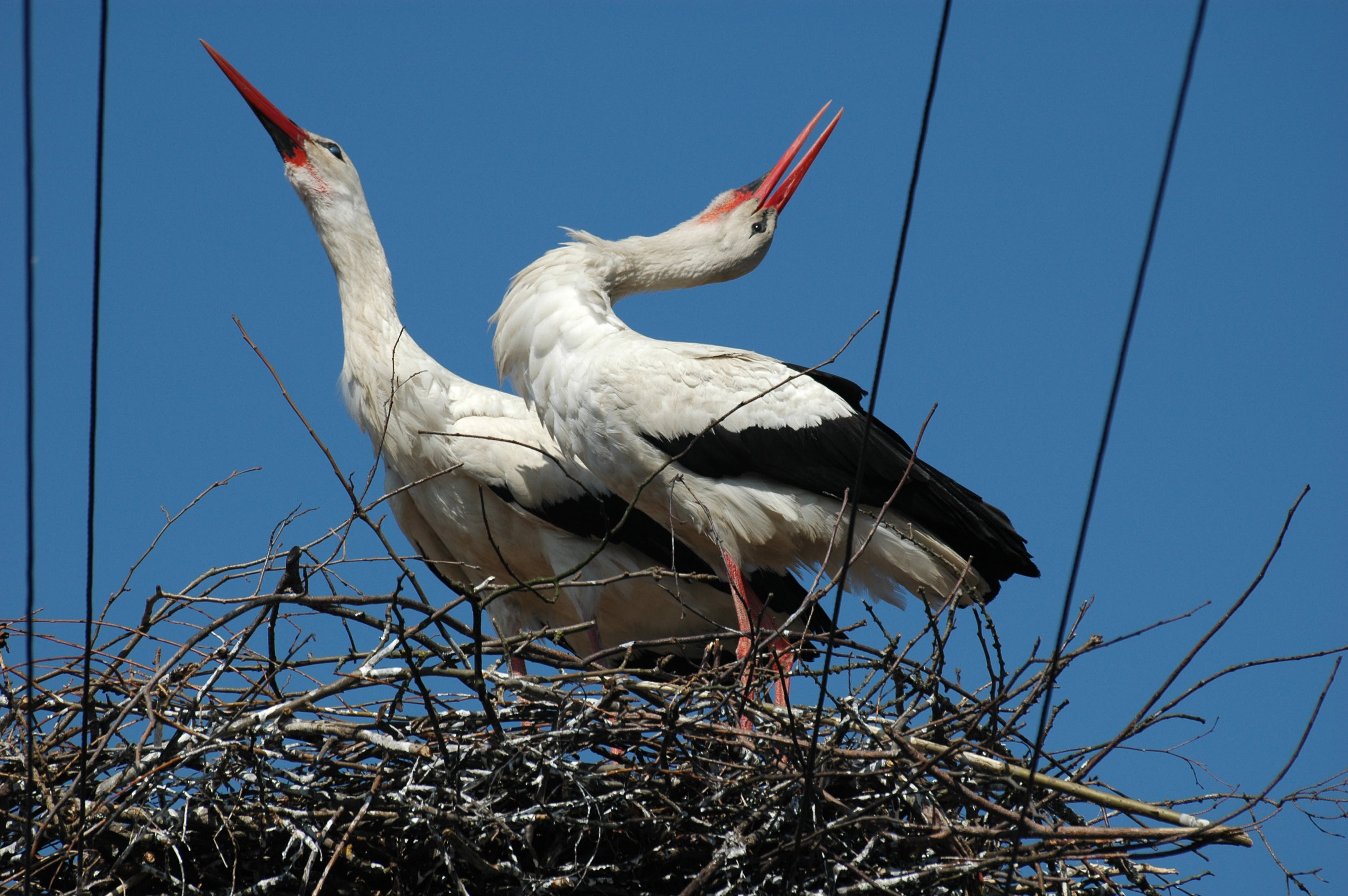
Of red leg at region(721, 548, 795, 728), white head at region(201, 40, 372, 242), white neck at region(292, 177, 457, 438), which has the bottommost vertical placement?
red leg at region(721, 548, 795, 728)

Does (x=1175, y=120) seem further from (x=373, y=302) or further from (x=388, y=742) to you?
(x=373, y=302)

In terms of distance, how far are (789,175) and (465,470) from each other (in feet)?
6.41

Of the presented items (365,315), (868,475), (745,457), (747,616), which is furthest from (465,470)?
(868,475)

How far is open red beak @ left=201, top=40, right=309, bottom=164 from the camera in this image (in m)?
6.13

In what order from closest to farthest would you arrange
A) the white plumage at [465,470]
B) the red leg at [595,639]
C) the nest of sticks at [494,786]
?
the nest of sticks at [494,786]
the white plumage at [465,470]
the red leg at [595,639]

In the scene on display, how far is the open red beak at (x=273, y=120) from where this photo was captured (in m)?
6.13

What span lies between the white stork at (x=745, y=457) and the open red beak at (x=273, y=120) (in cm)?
155

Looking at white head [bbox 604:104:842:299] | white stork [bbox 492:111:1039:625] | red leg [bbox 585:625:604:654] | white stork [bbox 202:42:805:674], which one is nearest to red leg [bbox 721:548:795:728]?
white stork [bbox 492:111:1039:625]

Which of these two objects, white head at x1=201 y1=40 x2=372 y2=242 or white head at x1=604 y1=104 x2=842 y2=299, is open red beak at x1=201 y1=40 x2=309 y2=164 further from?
white head at x1=604 y1=104 x2=842 y2=299

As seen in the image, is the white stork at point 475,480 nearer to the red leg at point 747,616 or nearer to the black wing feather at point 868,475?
the red leg at point 747,616

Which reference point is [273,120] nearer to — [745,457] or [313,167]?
[313,167]

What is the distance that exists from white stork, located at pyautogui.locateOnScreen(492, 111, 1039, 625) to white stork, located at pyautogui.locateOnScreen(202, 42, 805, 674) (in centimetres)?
33

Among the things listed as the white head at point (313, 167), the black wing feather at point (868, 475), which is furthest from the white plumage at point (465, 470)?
the black wing feather at point (868, 475)

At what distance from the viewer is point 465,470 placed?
5543 mm
